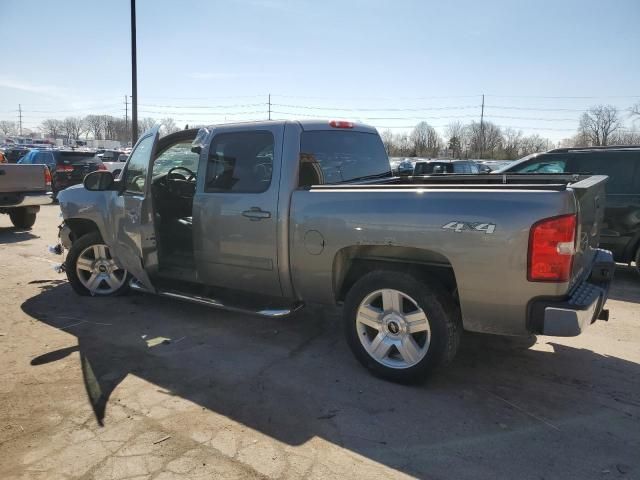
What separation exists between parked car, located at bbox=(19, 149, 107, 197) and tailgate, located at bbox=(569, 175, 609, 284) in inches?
700

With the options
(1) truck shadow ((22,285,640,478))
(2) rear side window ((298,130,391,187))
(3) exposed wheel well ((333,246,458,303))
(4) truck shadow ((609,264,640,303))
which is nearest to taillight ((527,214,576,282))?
(3) exposed wheel well ((333,246,458,303))

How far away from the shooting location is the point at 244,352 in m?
4.39

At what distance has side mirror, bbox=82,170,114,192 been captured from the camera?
5.27m

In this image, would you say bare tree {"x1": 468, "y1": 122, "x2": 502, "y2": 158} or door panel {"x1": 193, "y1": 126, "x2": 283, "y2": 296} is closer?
door panel {"x1": 193, "y1": 126, "x2": 283, "y2": 296}

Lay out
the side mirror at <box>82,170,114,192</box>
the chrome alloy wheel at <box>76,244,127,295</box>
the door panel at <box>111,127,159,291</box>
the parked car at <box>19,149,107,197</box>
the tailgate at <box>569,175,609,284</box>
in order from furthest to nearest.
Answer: the parked car at <box>19,149,107,197</box>, the chrome alloy wheel at <box>76,244,127,295</box>, the side mirror at <box>82,170,114,192</box>, the door panel at <box>111,127,159,291</box>, the tailgate at <box>569,175,609,284</box>

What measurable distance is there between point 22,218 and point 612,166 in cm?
1179

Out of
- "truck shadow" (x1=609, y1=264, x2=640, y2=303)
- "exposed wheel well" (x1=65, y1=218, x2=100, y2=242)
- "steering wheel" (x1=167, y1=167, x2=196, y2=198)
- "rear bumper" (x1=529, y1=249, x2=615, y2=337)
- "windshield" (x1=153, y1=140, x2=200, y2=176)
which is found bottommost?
"truck shadow" (x1=609, y1=264, x2=640, y2=303)

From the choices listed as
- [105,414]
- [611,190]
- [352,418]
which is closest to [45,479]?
[105,414]

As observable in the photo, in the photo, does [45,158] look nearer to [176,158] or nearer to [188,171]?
[188,171]

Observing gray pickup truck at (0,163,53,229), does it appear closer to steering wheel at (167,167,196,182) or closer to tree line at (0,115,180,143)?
steering wheel at (167,167,196,182)

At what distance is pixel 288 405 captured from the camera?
11.3 feet

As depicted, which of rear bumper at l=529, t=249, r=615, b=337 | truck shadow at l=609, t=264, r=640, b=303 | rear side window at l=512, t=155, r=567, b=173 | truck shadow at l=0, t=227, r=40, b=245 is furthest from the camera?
truck shadow at l=0, t=227, r=40, b=245

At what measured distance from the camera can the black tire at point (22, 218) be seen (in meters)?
11.3

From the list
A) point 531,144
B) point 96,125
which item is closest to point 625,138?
point 531,144
